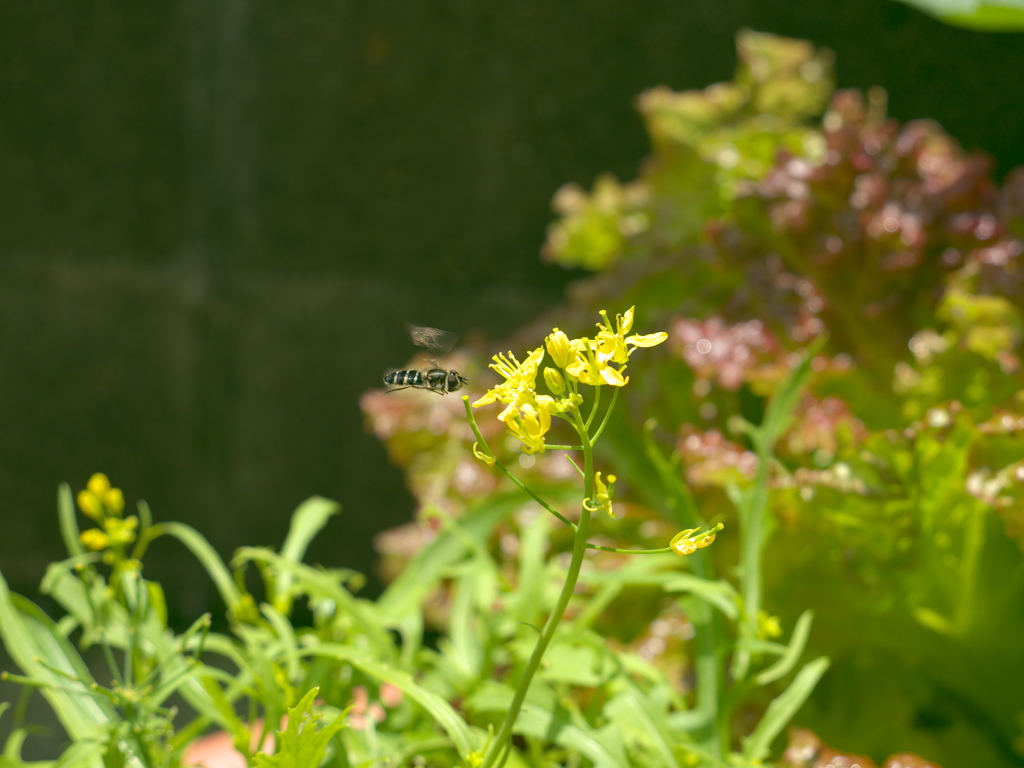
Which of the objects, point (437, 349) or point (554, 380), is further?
point (437, 349)

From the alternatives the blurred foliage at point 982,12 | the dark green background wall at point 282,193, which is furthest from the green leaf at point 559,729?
the dark green background wall at point 282,193

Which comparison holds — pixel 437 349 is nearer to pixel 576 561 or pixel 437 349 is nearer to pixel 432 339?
pixel 432 339

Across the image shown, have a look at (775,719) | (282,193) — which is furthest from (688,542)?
(282,193)

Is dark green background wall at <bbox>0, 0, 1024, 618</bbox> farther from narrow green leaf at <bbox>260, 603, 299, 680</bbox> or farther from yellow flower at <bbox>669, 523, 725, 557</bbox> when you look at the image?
yellow flower at <bbox>669, 523, 725, 557</bbox>

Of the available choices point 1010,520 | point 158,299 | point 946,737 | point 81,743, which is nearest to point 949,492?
point 1010,520

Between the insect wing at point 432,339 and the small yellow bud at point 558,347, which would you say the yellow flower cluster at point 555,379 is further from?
the insect wing at point 432,339
